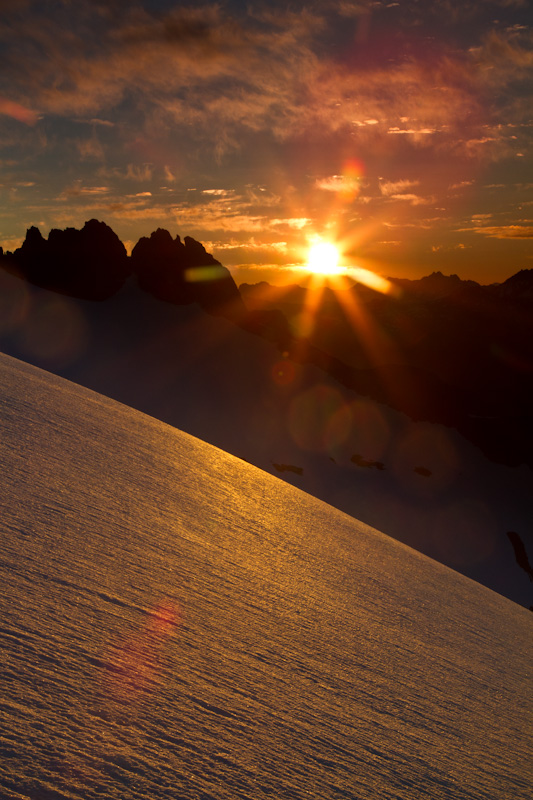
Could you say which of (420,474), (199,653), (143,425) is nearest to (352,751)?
(199,653)

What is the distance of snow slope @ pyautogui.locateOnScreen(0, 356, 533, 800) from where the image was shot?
2182 mm

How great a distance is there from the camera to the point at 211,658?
3.06 metres

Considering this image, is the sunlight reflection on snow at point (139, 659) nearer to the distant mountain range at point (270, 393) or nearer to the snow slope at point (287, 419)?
the snow slope at point (287, 419)

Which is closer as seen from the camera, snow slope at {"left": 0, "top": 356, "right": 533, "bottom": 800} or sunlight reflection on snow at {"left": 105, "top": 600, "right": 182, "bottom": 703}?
snow slope at {"left": 0, "top": 356, "right": 533, "bottom": 800}

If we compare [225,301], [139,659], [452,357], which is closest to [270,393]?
[225,301]

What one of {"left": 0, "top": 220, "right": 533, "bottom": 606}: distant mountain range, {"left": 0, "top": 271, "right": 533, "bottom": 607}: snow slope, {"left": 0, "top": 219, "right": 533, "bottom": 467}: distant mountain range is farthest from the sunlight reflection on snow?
{"left": 0, "top": 219, "right": 533, "bottom": 467}: distant mountain range

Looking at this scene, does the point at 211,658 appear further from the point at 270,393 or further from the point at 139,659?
the point at 270,393

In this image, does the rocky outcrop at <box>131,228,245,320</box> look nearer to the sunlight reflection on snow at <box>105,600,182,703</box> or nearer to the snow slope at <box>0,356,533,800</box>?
the snow slope at <box>0,356,533,800</box>

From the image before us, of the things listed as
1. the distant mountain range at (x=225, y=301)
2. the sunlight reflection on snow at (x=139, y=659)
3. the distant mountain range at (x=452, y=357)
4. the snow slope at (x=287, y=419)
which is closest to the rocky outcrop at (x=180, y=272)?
the distant mountain range at (x=225, y=301)

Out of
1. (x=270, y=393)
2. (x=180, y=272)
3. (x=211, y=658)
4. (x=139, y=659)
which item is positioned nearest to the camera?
(x=139, y=659)

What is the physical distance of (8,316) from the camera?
73938 millimetres

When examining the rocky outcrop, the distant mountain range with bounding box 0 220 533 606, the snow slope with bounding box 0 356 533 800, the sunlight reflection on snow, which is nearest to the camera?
the snow slope with bounding box 0 356 533 800

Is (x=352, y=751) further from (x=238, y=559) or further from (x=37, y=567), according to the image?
(x=238, y=559)

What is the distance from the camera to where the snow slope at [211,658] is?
7.16 ft
